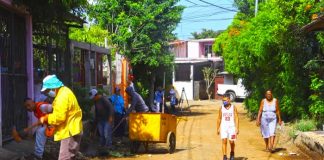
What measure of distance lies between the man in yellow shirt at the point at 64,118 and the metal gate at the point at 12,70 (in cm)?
323

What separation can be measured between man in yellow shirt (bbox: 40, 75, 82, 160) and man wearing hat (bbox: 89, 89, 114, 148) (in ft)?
18.9

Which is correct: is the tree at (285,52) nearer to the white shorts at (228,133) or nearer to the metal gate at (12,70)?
the white shorts at (228,133)

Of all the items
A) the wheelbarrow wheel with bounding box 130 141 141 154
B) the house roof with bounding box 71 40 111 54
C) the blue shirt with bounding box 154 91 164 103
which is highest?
the house roof with bounding box 71 40 111 54

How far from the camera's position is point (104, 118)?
13.4m

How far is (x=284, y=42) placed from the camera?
56.0 ft

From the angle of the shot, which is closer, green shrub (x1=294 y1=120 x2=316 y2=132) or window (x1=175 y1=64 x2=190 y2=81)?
green shrub (x1=294 y1=120 x2=316 y2=132)

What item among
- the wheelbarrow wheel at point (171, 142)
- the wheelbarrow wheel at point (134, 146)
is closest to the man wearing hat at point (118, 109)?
the wheelbarrow wheel at point (134, 146)

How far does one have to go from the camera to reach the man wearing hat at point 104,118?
43.4 ft

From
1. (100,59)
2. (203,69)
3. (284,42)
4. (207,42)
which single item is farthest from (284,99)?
(207,42)

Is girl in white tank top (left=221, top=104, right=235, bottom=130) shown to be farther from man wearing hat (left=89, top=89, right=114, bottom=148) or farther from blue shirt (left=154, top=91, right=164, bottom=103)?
blue shirt (left=154, top=91, right=164, bottom=103)

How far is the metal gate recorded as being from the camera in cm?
1037

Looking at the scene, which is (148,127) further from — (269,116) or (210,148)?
(269,116)

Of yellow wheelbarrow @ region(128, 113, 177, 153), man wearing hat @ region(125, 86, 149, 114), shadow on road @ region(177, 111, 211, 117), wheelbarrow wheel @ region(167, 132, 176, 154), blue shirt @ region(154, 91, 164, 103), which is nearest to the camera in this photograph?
yellow wheelbarrow @ region(128, 113, 177, 153)

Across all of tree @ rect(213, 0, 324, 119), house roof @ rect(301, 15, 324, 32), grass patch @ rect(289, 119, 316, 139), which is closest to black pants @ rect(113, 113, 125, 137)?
grass patch @ rect(289, 119, 316, 139)
